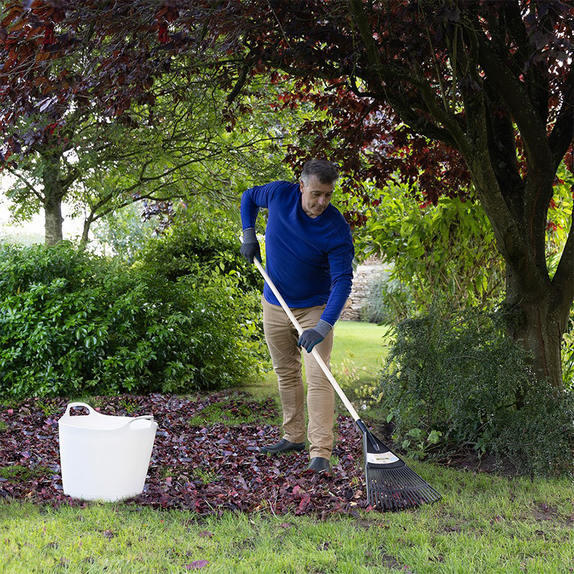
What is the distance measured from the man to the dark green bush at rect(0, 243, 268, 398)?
233cm

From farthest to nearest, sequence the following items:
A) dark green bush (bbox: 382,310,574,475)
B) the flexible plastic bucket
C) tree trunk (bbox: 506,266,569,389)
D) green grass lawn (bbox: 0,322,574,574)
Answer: tree trunk (bbox: 506,266,569,389) → dark green bush (bbox: 382,310,574,475) → the flexible plastic bucket → green grass lawn (bbox: 0,322,574,574)

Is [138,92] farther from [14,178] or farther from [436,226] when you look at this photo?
[14,178]

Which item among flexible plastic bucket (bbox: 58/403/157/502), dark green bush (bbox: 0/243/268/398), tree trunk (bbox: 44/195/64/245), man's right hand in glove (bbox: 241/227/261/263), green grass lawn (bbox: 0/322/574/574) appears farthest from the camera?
tree trunk (bbox: 44/195/64/245)

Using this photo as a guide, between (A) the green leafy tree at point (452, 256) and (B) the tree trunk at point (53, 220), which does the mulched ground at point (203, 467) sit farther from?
(B) the tree trunk at point (53, 220)

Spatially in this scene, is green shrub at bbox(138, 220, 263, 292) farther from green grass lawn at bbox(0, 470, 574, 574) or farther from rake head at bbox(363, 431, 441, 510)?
green grass lawn at bbox(0, 470, 574, 574)

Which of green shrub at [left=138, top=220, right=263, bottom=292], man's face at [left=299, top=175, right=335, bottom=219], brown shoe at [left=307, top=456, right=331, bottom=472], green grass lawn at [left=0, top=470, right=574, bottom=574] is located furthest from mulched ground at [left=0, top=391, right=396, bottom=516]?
green shrub at [left=138, top=220, right=263, bottom=292]

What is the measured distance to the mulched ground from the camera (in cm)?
313

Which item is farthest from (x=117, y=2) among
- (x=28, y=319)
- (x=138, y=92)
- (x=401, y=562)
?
(x=28, y=319)

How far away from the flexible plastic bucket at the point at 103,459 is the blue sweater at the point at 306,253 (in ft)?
4.01

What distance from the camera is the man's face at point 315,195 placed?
3.48 metres

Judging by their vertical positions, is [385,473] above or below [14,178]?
below

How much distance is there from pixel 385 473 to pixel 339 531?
48 cm

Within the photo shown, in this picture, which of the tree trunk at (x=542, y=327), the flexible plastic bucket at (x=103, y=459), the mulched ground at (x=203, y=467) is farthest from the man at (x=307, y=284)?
the tree trunk at (x=542, y=327)

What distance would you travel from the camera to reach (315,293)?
3.85 m
